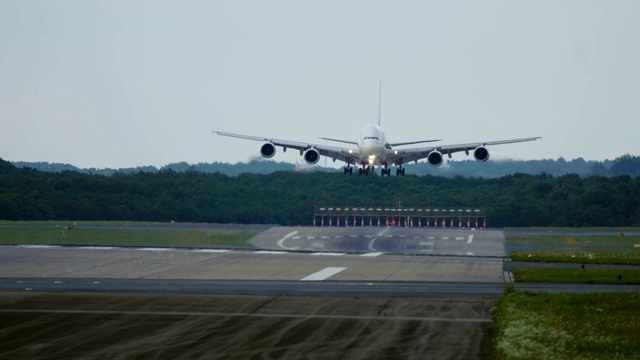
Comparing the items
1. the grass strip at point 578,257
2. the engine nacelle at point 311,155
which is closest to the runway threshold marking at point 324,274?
the grass strip at point 578,257

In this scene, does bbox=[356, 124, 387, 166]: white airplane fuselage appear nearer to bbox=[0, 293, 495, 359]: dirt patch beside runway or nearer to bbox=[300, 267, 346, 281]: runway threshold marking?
bbox=[300, 267, 346, 281]: runway threshold marking

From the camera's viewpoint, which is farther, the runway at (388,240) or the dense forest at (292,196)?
the dense forest at (292,196)

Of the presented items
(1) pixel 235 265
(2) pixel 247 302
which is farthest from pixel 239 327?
(1) pixel 235 265

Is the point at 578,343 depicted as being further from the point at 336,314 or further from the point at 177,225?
the point at 177,225

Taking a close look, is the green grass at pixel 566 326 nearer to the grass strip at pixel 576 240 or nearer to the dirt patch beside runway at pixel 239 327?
the dirt patch beside runway at pixel 239 327

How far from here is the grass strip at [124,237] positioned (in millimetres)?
73387

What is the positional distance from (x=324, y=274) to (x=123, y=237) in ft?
100

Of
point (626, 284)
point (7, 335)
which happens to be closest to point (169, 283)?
point (7, 335)

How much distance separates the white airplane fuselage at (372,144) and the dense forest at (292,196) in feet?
81.0

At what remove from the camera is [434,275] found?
160 ft

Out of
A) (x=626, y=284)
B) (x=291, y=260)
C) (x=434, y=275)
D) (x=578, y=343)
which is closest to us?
(x=578, y=343)

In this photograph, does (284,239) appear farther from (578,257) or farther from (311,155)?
(578,257)

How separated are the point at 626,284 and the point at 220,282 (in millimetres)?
17952

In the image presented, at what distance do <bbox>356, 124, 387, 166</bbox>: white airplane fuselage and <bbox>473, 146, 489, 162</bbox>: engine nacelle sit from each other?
24.0ft
